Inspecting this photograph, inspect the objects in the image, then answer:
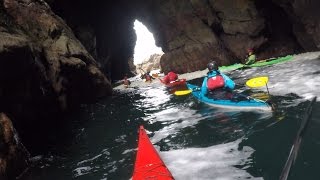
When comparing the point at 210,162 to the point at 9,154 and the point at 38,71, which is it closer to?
the point at 9,154

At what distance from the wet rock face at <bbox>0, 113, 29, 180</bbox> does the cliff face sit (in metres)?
1.67

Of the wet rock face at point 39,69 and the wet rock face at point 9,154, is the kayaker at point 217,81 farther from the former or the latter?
the wet rock face at point 9,154

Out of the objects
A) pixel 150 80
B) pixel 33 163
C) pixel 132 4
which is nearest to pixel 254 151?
pixel 33 163

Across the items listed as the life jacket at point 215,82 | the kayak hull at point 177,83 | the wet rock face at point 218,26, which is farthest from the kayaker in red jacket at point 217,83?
the wet rock face at point 218,26

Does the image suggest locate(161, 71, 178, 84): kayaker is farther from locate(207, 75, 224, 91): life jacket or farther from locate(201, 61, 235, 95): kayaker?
locate(207, 75, 224, 91): life jacket

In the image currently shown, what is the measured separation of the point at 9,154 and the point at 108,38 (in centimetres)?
2988

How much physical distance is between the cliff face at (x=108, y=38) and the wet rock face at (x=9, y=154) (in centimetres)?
167

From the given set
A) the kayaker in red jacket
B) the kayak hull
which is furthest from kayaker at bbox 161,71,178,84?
the kayaker in red jacket

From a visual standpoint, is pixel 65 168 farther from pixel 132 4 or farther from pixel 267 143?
pixel 132 4

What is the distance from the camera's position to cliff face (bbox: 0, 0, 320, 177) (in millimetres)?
12055

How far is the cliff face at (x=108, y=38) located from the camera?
12055 mm

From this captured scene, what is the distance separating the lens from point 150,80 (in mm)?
28531

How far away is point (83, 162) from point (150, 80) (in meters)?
19.5

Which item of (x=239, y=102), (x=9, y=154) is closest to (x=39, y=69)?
(x=9, y=154)
